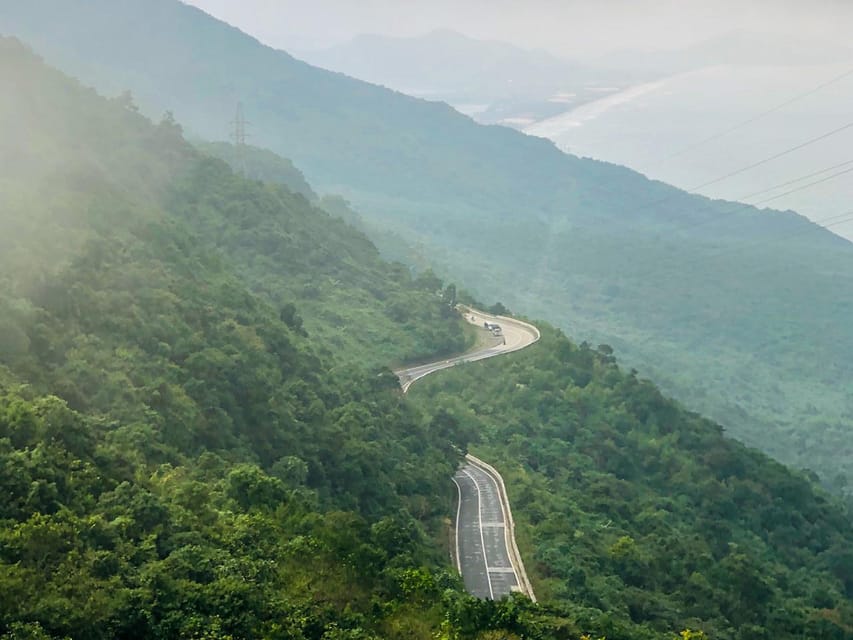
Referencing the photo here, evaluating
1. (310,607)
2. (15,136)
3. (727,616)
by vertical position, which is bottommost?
(727,616)

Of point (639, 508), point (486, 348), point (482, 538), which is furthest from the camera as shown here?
point (486, 348)

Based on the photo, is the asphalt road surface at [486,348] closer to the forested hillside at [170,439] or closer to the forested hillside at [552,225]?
the forested hillside at [170,439]

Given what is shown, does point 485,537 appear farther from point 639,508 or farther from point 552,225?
point 552,225

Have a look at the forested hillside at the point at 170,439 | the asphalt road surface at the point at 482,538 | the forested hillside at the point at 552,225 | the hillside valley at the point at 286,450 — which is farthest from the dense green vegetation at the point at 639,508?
the forested hillside at the point at 552,225

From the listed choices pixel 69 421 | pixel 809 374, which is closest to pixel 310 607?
pixel 69 421

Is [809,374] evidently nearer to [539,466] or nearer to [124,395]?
[539,466]

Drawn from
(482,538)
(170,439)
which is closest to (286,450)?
(170,439)

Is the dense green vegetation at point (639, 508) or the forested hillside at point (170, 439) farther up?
the forested hillside at point (170, 439)
